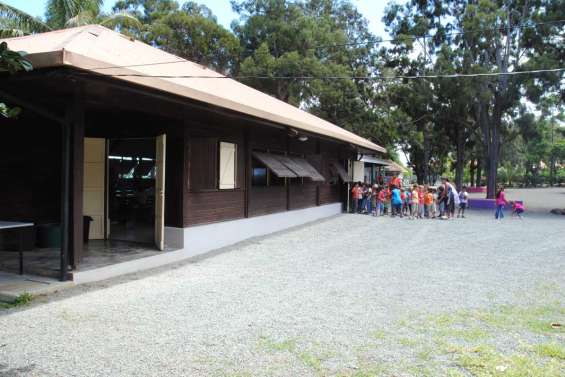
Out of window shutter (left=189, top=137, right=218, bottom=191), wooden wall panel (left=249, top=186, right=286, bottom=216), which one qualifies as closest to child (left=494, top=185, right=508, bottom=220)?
wooden wall panel (left=249, top=186, right=286, bottom=216)

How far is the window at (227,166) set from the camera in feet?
34.8

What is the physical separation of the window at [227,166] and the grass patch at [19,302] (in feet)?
16.9

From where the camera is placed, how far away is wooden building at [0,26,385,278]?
22.5 feet

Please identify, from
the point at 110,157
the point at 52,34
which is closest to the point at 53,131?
the point at 52,34

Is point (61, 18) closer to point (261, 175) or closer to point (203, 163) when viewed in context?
point (261, 175)

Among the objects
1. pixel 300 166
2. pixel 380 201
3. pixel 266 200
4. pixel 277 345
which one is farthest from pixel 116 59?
pixel 380 201

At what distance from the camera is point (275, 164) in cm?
1277

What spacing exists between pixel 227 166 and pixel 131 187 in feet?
10.7

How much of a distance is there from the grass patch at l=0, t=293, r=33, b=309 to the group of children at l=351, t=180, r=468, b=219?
48.6 ft

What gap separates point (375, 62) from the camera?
3152 centimetres

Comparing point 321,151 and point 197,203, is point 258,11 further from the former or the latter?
point 197,203

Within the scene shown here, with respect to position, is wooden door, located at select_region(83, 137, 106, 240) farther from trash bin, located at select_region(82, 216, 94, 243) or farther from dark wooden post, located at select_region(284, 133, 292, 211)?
dark wooden post, located at select_region(284, 133, 292, 211)

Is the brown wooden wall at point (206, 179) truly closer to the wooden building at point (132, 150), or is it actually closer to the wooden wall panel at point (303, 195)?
the wooden building at point (132, 150)

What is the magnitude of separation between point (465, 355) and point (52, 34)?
27.9ft
